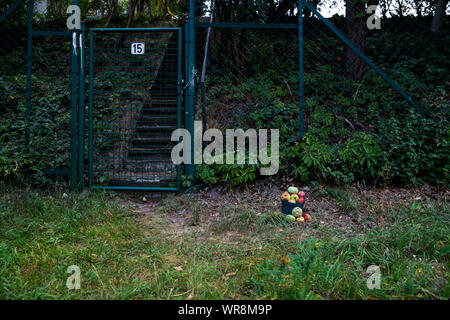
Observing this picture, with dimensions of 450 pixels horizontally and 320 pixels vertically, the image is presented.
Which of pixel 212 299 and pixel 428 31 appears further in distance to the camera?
pixel 428 31

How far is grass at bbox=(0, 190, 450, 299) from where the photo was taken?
7.53 ft

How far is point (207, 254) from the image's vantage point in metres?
2.92

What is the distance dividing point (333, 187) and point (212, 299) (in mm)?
2733

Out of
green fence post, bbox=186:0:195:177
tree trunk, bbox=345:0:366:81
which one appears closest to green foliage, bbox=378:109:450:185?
tree trunk, bbox=345:0:366:81

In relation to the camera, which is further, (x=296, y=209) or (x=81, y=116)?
(x=81, y=116)

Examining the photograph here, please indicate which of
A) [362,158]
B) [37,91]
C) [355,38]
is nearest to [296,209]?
[362,158]

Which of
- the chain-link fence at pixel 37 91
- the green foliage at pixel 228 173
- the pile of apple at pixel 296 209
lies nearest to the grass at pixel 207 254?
the pile of apple at pixel 296 209

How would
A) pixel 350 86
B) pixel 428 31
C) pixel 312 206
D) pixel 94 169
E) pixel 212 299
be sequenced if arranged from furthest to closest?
pixel 428 31
pixel 350 86
pixel 94 169
pixel 312 206
pixel 212 299

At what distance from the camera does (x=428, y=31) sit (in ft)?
22.6

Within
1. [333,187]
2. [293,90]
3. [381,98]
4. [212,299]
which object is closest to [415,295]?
[212,299]

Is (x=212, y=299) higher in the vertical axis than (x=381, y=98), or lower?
lower

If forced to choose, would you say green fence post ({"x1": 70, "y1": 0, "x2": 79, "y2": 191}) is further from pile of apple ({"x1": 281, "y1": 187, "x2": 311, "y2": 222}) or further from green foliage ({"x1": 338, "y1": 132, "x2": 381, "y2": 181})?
green foliage ({"x1": 338, "y1": 132, "x2": 381, "y2": 181})

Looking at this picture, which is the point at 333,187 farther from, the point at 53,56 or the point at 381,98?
the point at 53,56

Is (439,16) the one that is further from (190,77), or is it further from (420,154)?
(190,77)
